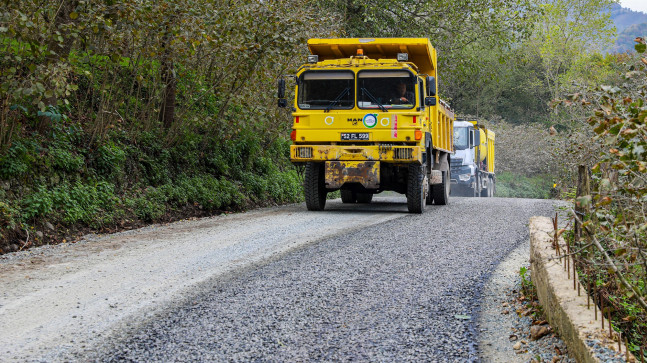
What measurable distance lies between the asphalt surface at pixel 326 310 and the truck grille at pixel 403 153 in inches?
144

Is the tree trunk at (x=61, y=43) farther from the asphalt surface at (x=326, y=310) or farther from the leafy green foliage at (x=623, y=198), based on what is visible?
the leafy green foliage at (x=623, y=198)

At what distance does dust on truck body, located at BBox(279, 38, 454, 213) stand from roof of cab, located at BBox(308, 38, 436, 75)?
28 millimetres

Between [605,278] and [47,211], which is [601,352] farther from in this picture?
[47,211]

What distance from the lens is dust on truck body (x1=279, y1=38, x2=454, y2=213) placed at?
1217cm

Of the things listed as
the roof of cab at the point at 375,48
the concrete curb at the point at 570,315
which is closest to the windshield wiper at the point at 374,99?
the roof of cab at the point at 375,48

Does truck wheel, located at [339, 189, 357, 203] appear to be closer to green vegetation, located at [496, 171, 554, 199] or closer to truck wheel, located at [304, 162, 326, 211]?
truck wheel, located at [304, 162, 326, 211]

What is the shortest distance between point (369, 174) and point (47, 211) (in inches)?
221

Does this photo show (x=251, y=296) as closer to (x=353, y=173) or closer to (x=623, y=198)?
(x=623, y=198)

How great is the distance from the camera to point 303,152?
12328 millimetres

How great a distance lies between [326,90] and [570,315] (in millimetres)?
9217

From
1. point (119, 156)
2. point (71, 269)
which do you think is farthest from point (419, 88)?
point (71, 269)

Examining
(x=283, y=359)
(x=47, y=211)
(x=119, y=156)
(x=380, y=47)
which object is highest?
(x=380, y=47)

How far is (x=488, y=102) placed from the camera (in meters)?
46.7

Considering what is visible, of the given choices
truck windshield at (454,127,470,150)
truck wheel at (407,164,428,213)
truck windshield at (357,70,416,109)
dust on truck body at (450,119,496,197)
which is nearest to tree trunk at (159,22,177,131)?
truck windshield at (357,70,416,109)
